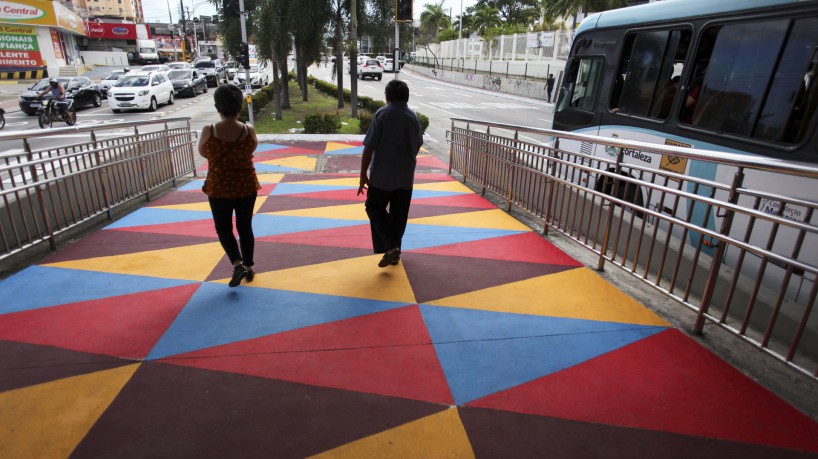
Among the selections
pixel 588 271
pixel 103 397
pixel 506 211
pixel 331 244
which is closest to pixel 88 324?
pixel 103 397

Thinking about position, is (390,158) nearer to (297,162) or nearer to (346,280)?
(346,280)

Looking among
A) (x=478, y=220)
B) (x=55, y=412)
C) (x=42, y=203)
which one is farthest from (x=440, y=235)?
(x=42, y=203)

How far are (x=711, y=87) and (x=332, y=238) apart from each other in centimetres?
483

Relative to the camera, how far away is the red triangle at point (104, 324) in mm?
3414

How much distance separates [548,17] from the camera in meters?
34.2

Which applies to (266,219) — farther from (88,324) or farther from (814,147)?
(814,147)

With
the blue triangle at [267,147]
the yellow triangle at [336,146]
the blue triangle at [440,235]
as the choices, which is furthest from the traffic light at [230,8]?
the blue triangle at [440,235]

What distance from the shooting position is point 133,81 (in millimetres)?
23391

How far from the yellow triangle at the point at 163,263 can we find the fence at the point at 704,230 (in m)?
3.92

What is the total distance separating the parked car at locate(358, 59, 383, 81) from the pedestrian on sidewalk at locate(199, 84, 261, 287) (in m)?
45.3

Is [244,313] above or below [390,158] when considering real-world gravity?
below

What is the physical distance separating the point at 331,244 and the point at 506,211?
2.90 meters

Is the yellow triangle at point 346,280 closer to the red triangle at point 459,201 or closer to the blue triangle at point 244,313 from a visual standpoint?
the blue triangle at point 244,313

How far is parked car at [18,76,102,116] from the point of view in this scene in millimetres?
20406
